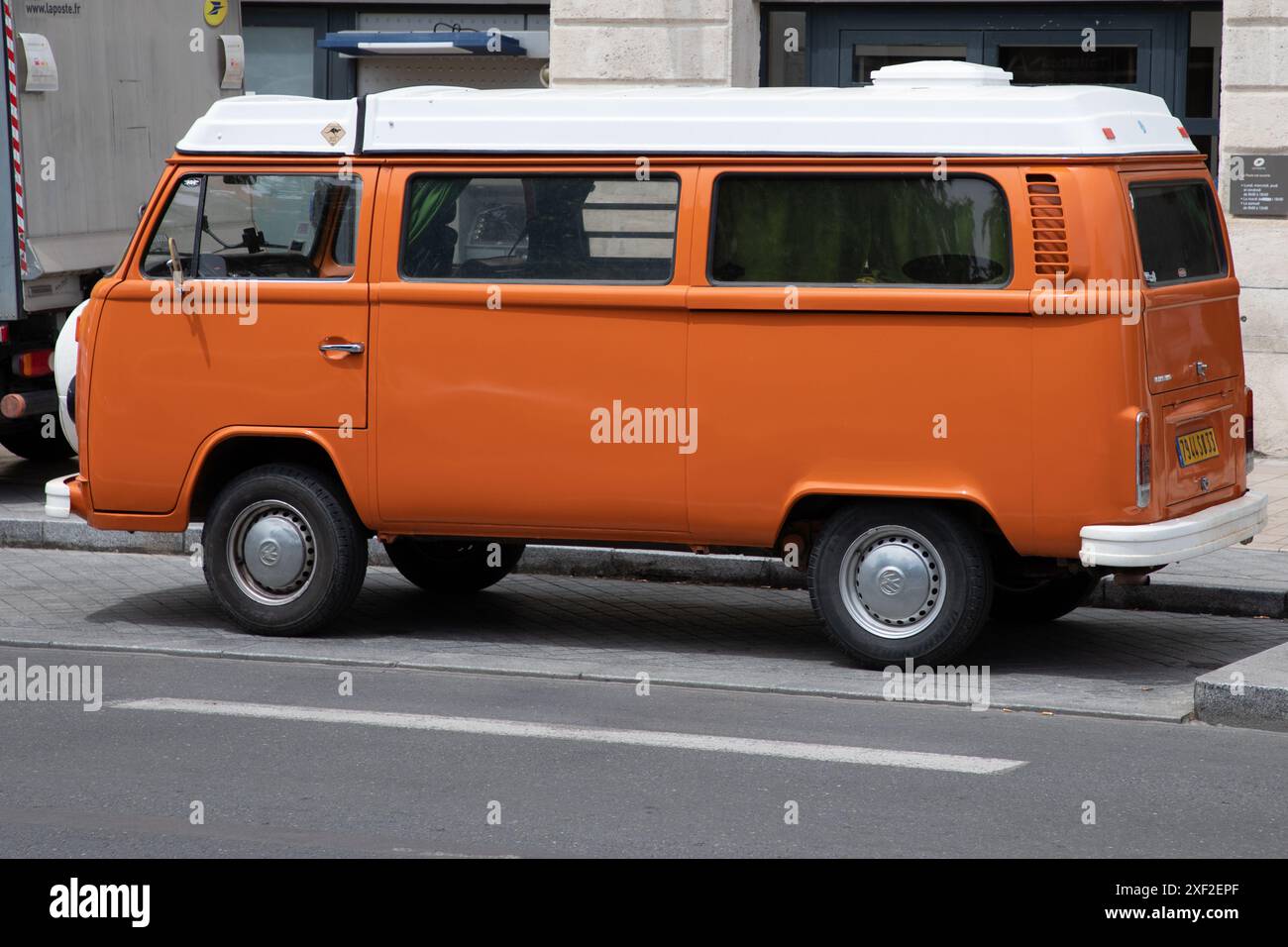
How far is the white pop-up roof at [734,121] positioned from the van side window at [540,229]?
0.15 meters

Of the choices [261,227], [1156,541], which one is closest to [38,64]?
[261,227]

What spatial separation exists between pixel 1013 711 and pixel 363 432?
2927 millimetres

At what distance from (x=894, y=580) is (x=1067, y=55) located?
25.7 ft

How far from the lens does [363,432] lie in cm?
871

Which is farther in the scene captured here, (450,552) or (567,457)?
(450,552)

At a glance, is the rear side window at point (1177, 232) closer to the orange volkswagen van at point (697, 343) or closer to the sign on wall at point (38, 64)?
the orange volkswagen van at point (697, 343)

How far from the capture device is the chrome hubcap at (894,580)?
323 inches

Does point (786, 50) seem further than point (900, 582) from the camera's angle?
Yes

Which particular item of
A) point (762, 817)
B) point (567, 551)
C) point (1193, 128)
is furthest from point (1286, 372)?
point (762, 817)

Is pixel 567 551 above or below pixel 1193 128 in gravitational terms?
below

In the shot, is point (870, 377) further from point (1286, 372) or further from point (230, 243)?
point (1286, 372)

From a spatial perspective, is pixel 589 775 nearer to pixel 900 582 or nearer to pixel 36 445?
pixel 900 582

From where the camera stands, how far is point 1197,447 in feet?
27.3

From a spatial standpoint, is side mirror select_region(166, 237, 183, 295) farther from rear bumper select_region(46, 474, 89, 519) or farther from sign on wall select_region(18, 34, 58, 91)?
sign on wall select_region(18, 34, 58, 91)
